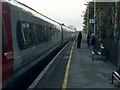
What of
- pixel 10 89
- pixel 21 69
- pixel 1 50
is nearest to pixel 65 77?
pixel 21 69

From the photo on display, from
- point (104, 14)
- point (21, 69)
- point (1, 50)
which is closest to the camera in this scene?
point (1, 50)

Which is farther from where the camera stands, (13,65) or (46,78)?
(46,78)

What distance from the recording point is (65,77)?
1481 cm

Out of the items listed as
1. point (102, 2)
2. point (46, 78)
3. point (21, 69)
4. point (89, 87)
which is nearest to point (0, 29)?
point (21, 69)

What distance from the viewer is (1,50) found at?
867 cm

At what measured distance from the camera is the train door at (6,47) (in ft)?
28.8

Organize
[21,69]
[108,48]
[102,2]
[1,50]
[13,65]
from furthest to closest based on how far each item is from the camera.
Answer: [102,2] < [108,48] < [21,69] < [13,65] < [1,50]

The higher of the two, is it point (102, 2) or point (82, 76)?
point (102, 2)

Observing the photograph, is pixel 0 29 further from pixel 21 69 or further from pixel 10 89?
pixel 21 69

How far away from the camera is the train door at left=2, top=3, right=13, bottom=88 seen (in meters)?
8.78

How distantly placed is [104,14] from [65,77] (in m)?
14.6

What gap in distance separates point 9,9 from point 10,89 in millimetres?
1997

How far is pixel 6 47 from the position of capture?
9148 mm

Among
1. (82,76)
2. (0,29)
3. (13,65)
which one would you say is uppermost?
(0,29)
